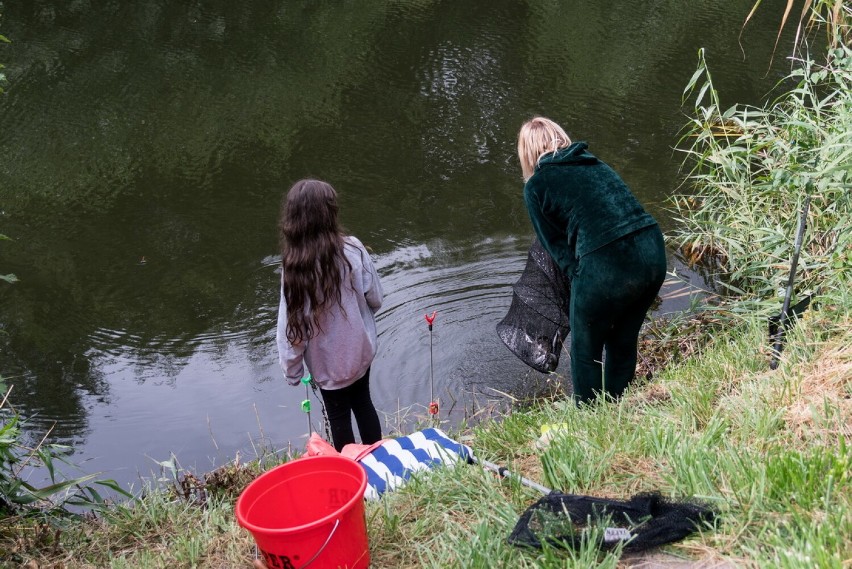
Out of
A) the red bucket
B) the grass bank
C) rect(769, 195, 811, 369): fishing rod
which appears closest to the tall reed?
rect(769, 195, 811, 369): fishing rod

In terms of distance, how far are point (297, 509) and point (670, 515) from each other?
3.76 ft

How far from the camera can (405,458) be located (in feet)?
9.87

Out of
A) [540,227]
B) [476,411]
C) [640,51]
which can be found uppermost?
[640,51]

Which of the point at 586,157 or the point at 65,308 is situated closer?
the point at 586,157

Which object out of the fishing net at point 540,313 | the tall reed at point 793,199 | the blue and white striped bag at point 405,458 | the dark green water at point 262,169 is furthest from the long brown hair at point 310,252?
the tall reed at point 793,199

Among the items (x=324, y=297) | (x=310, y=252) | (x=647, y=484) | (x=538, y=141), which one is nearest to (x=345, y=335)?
(x=324, y=297)

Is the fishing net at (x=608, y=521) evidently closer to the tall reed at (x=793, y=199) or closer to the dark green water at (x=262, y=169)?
the tall reed at (x=793, y=199)

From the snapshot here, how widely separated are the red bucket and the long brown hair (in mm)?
1029

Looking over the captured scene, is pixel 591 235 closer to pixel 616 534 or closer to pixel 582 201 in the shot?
→ pixel 582 201

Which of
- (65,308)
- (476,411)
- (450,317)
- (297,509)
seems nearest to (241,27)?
(65,308)

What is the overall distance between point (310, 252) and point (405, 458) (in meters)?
0.95

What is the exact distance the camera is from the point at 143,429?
489cm

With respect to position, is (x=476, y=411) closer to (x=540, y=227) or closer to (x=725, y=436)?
(x=540, y=227)

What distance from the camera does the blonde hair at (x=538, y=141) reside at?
3494 mm
